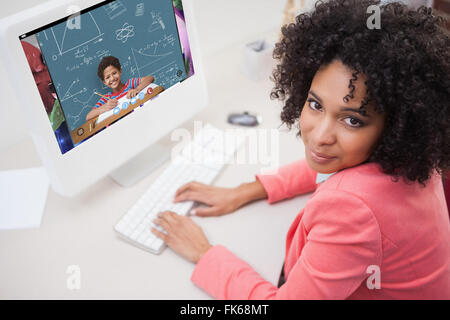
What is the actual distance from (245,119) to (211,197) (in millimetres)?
335

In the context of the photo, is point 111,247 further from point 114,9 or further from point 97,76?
point 114,9

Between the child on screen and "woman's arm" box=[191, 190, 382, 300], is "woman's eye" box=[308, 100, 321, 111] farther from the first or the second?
the child on screen

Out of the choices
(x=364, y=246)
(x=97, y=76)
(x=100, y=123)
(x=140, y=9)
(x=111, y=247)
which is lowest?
(x=111, y=247)

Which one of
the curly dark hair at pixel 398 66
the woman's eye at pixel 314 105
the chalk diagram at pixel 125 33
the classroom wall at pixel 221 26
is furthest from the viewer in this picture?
the classroom wall at pixel 221 26

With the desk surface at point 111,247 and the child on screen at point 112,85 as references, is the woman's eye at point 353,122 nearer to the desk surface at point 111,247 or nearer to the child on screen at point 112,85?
the desk surface at point 111,247

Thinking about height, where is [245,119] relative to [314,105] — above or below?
below

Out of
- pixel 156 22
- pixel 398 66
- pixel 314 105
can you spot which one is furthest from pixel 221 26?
pixel 398 66

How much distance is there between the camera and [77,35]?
2.43 feet

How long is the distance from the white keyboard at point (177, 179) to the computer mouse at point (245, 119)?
7 centimetres

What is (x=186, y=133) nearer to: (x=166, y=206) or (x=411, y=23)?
(x=166, y=206)

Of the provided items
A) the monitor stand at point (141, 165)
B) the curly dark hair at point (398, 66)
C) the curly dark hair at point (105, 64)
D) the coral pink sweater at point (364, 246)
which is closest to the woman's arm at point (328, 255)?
the coral pink sweater at point (364, 246)

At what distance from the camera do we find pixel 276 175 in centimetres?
98

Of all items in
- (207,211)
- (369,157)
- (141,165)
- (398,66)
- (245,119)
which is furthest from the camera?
(245,119)

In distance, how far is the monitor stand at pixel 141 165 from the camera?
1.02 metres
